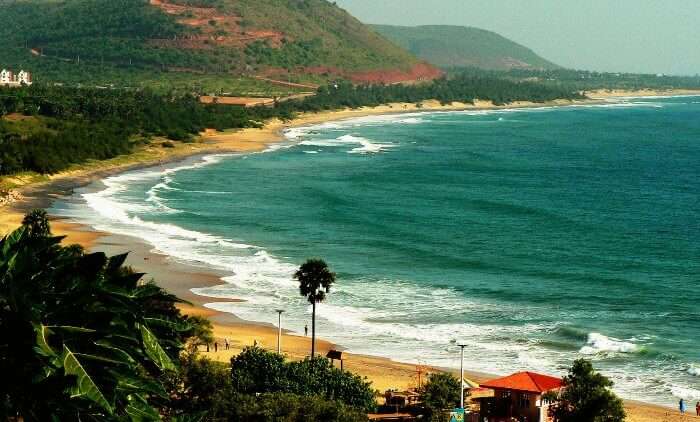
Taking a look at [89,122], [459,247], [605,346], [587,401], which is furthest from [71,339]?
[89,122]

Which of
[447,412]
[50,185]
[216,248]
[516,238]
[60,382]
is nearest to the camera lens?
[60,382]

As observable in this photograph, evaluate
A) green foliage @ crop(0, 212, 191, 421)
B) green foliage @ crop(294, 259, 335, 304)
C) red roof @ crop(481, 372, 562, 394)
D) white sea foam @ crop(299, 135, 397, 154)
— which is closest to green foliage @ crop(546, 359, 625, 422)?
red roof @ crop(481, 372, 562, 394)

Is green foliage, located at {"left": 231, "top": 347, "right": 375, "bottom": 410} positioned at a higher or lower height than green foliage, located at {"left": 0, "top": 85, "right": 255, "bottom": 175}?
lower

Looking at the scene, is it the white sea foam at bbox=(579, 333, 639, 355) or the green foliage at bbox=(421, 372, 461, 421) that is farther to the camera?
the white sea foam at bbox=(579, 333, 639, 355)

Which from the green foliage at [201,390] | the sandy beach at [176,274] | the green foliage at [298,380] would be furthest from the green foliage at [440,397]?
the green foliage at [201,390]

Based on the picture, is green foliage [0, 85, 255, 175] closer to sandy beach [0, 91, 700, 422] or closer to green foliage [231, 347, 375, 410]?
sandy beach [0, 91, 700, 422]

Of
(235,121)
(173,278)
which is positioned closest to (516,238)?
(173,278)

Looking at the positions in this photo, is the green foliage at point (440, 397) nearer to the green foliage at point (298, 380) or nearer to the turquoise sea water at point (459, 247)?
the green foliage at point (298, 380)

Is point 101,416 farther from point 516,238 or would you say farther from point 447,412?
point 516,238
